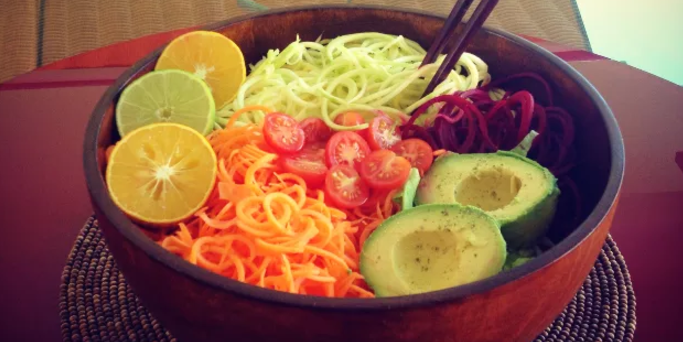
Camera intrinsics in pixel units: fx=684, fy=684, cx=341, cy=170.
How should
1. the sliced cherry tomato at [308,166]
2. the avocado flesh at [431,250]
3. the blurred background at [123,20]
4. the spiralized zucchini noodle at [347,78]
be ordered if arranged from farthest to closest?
the blurred background at [123,20] < the spiralized zucchini noodle at [347,78] < the sliced cherry tomato at [308,166] < the avocado flesh at [431,250]

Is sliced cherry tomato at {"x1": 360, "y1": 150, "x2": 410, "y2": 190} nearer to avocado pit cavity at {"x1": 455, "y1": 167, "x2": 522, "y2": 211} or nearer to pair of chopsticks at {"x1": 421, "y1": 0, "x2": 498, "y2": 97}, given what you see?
avocado pit cavity at {"x1": 455, "y1": 167, "x2": 522, "y2": 211}

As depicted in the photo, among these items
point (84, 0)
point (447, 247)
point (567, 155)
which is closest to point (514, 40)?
point (567, 155)

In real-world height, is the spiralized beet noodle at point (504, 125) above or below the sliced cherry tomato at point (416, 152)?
above

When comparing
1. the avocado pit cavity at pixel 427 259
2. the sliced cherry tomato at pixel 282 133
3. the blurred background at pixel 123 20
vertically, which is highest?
the sliced cherry tomato at pixel 282 133

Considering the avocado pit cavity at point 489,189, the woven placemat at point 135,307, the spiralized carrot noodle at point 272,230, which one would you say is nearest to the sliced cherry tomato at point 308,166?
the spiralized carrot noodle at point 272,230

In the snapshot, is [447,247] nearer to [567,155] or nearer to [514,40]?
[567,155]

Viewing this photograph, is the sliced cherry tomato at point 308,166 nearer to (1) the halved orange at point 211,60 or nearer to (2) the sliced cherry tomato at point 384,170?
(2) the sliced cherry tomato at point 384,170

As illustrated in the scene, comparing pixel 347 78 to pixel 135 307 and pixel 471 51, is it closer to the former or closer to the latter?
pixel 471 51

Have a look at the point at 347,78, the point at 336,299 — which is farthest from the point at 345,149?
the point at 336,299
